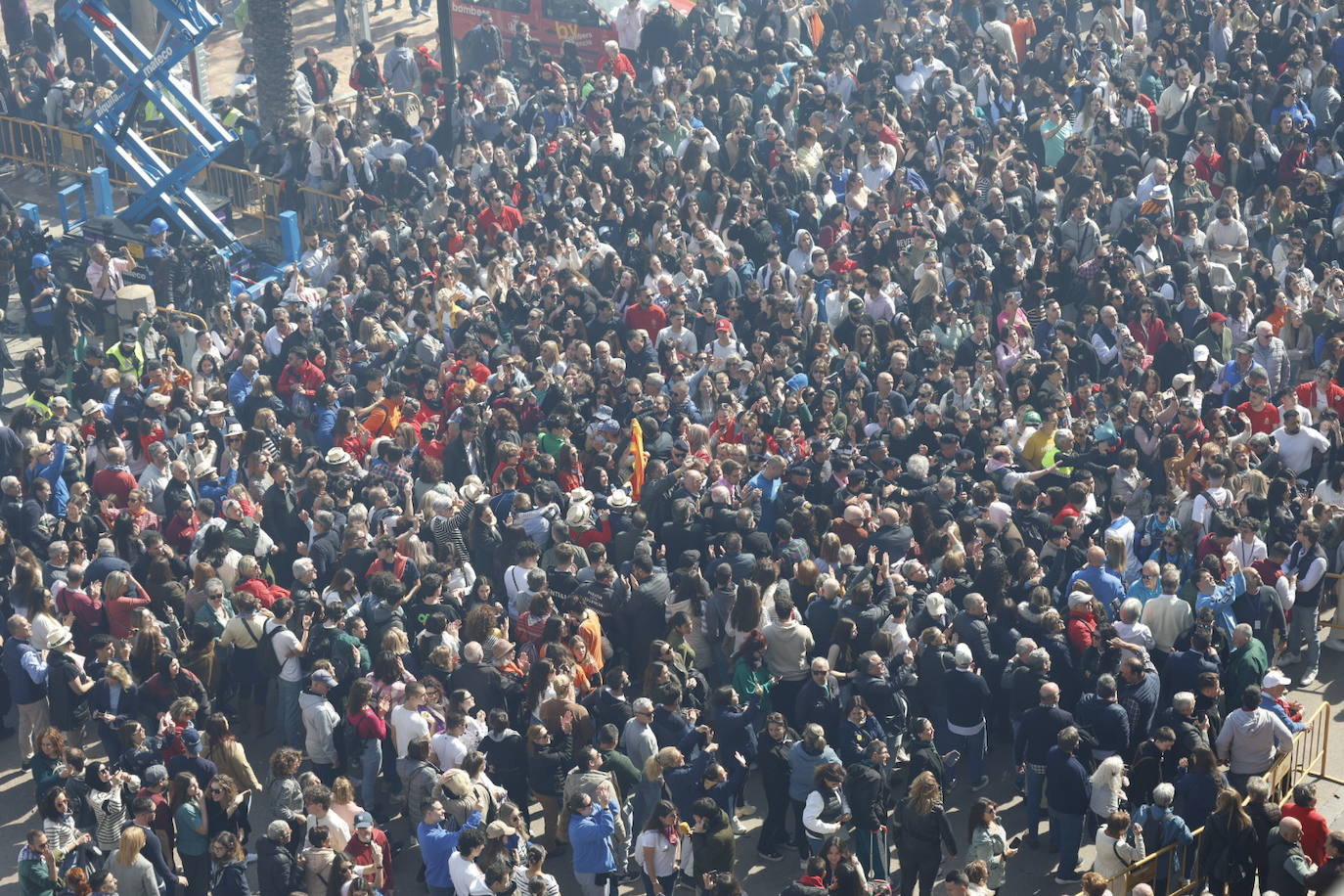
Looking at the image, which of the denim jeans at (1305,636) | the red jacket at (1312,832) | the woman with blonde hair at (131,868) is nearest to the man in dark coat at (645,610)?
the woman with blonde hair at (131,868)

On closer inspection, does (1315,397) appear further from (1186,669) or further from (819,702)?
(819,702)

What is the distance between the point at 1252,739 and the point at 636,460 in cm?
606

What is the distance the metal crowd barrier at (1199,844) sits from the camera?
12922 mm

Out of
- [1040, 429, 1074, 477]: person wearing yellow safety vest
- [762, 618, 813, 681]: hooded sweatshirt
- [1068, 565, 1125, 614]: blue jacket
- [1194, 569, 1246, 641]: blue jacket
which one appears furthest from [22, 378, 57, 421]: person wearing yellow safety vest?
→ [1194, 569, 1246, 641]: blue jacket

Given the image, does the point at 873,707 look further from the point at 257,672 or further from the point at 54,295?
the point at 54,295

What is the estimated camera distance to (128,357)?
20125 mm

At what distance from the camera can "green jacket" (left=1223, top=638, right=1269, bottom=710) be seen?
14.4 m

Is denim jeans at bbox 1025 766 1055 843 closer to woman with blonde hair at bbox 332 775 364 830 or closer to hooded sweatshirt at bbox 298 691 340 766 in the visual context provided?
woman with blonde hair at bbox 332 775 364 830

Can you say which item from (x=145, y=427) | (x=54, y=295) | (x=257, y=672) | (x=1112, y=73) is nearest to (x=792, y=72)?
(x=1112, y=73)

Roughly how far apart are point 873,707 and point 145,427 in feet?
24.9

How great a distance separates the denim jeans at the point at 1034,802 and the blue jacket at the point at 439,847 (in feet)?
14.0

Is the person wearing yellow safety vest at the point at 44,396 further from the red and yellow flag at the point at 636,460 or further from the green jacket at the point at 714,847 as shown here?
the green jacket at the point at 714,847

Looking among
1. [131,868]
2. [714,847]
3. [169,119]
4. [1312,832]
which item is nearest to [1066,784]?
[1312,832]

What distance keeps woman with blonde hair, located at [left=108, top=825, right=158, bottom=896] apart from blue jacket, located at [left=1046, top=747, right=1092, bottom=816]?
20.9 feet
